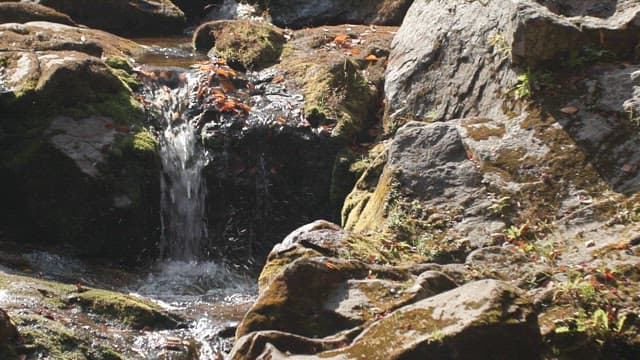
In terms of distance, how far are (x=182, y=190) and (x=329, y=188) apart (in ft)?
6.08

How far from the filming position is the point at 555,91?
7898mm

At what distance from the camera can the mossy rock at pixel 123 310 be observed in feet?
23.1

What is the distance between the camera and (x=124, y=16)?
50.7 ft

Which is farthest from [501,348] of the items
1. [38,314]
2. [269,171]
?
[269,171]

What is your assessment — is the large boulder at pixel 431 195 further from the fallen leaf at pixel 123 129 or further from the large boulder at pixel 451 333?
the fallen leaf at pixel 123 129

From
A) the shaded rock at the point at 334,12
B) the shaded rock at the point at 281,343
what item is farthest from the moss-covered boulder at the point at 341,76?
the shaded rock at the point at 281,343

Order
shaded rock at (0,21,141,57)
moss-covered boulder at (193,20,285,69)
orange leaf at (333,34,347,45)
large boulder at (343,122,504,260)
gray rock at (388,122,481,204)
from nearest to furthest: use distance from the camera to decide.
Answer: large boulder at (343,122,504,260) < gray rock at (388,122,481,204) < shaded rock at (0,21,141,57) < moss-covered boulder at (193,20,285,69) < orange leaf at (333,34,347,45)

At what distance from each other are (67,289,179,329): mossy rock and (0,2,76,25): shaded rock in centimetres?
731

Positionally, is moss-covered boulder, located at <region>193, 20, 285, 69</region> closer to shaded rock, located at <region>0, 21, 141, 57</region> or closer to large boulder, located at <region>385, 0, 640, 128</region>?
shaded rock, located at <region>0, 21, 141, 57</region>

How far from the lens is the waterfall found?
987 cm

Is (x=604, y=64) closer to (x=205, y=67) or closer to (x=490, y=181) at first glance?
(x=490, y=181)

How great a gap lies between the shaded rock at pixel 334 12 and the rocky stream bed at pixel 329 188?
28.7 inches

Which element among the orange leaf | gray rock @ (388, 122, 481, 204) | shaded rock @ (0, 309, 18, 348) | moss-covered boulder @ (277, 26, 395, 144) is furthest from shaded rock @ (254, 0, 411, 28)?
shaded rock @ (0, 309, 18, 348)

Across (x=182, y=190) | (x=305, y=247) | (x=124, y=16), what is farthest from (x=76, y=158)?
(x=124, y=16)
